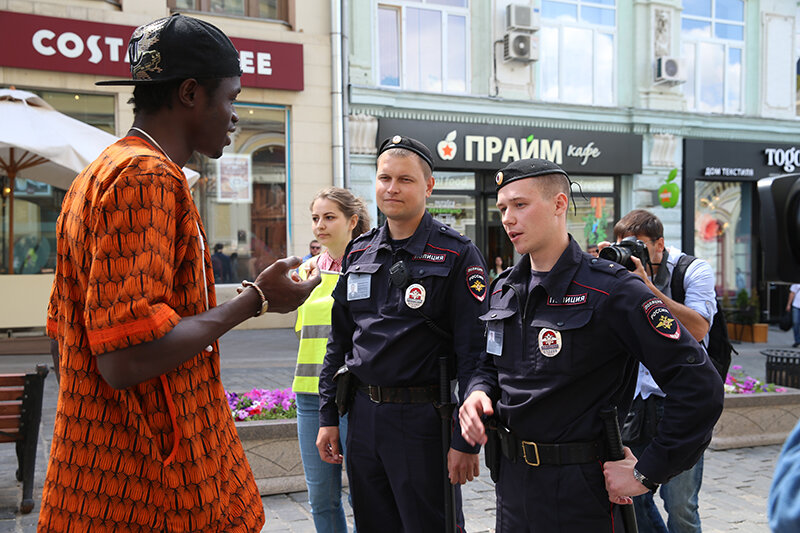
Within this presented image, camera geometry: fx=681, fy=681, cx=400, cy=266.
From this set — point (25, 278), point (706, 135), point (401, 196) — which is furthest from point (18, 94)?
point (706, 135)

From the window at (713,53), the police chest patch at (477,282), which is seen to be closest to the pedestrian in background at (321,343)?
the police chest patch at (477,282)

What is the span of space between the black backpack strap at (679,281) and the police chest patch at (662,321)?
166 centimetres

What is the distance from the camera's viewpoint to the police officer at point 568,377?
2.24 meters

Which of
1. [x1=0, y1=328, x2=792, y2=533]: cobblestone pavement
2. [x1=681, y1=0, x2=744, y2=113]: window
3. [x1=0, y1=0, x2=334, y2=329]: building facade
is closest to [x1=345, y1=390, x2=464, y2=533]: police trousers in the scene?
[x1=0, y1=328, x2=792, y2=533]: cobblestone pavement

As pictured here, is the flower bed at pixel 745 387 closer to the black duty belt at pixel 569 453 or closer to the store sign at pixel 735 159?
the black duty belt at pixel 569 453

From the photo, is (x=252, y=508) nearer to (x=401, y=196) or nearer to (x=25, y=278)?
(x=401, y=196)

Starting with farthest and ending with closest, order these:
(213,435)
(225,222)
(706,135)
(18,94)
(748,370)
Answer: (706,135)
(225,222)
(748,370)
(18,94)
(213,435)

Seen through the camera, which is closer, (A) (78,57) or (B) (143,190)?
(B) (143,190)

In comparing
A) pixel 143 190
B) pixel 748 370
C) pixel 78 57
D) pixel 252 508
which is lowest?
pixel 748 370

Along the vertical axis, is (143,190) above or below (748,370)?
above

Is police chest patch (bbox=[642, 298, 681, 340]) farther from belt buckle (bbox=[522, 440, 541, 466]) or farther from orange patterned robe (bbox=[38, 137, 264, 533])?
orange patterned robe (bbox=[38, 137, 264, 533])

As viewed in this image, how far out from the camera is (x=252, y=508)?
1.82 m

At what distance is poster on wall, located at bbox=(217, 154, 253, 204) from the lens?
45.1 ft

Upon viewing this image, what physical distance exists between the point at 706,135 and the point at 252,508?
60.8ft
